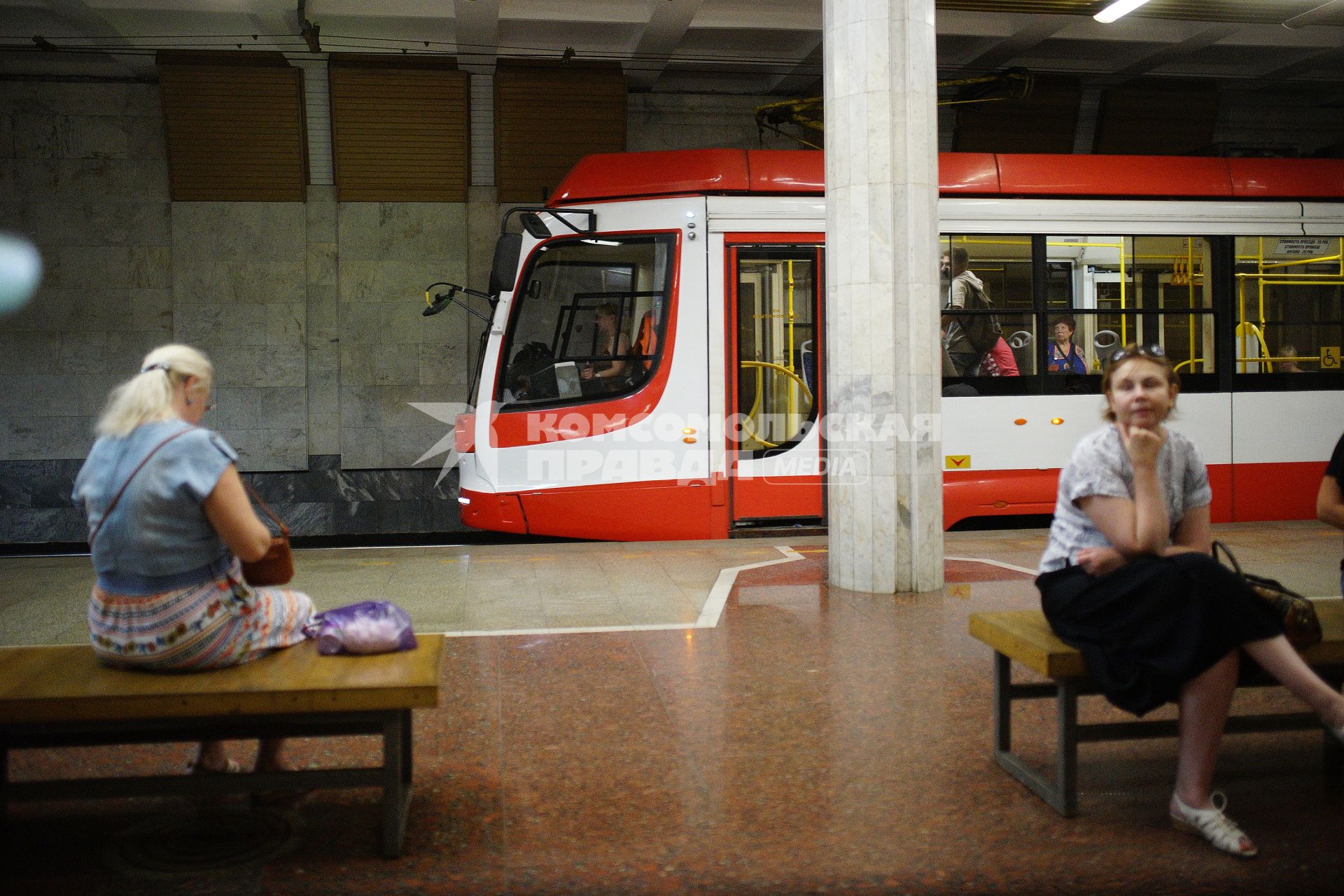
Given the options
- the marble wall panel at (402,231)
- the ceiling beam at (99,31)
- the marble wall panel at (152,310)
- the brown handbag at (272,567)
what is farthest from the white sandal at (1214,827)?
the marble wall panel at (152,310)

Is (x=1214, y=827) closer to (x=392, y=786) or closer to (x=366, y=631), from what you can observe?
(x=392, y=786)

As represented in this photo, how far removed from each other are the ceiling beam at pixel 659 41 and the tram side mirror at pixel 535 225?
4617 mm

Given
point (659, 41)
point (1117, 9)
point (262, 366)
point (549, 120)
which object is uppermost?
point (659, 41)

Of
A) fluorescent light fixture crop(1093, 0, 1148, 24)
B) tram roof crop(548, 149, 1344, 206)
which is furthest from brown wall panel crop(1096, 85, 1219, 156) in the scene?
tram roof crop(548, 149, 1344, 206)

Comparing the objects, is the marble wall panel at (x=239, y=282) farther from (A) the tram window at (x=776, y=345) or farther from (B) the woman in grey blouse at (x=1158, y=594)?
(B) the woman in grey blouse at (x=1158, y=594)

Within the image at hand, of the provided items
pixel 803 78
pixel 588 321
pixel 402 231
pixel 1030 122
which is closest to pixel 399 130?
pixel 402 231

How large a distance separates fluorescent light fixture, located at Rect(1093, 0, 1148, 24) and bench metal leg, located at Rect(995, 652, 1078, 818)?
8.77m

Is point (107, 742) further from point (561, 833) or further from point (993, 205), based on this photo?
point (993, 205)

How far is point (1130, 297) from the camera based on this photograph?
9.43 meters

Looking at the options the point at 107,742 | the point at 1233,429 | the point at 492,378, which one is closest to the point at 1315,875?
the point at 107,742

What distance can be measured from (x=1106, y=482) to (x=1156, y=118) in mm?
13466

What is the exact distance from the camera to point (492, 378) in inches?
351

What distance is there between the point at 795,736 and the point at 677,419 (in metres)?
4.88

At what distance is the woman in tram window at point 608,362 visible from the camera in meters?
8.80
